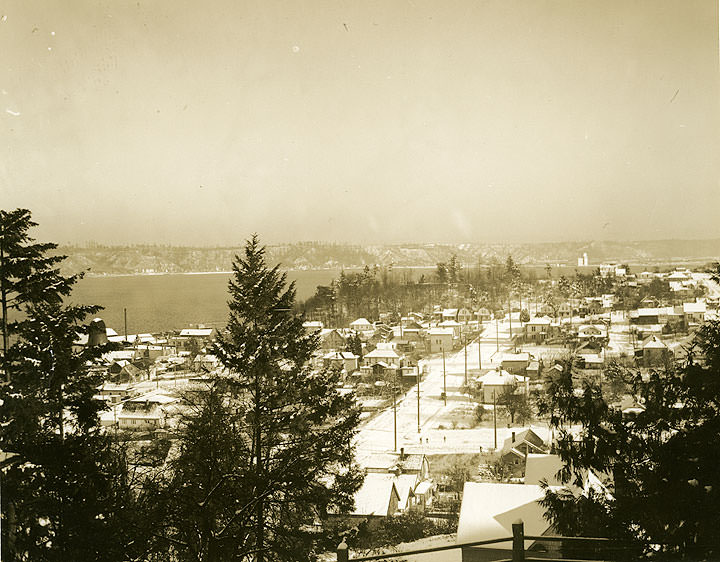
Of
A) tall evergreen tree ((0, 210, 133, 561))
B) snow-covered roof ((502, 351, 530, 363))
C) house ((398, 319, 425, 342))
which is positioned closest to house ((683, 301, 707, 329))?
snow-covered roof ((502, 351, 530, 363))

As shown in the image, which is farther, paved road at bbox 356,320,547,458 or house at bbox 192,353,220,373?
house at bbox 192,353,220,373

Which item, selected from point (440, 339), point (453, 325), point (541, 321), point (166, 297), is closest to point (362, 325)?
point (440, 339)

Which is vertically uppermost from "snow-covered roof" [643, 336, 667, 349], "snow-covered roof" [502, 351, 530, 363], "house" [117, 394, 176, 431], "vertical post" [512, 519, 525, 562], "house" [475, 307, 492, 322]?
"house" [475, 307, 492, 322]

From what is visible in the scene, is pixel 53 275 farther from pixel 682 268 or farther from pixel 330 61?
pixel 682 268

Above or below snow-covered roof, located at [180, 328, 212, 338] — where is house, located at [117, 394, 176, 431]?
below

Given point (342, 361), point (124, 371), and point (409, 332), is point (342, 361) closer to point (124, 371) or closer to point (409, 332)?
point (409, 332)

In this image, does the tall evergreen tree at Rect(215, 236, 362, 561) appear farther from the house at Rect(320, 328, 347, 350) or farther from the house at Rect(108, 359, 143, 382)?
the house at Rect(108, 359, 143, 382)

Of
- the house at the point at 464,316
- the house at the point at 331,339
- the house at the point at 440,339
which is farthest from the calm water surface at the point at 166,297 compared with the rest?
the house at the point at 464,316
